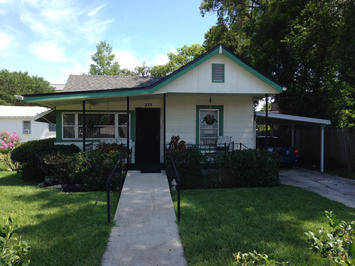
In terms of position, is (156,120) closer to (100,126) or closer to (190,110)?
(190,110)

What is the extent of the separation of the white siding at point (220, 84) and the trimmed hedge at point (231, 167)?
8.19 feet

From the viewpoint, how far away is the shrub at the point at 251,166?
8195 millimetres

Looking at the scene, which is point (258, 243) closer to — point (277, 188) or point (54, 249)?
point (54, 249)

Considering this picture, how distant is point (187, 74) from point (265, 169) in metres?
4.45

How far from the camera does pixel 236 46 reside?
67.2 ft

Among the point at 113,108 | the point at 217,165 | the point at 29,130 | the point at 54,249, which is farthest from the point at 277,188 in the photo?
the point at 29,130

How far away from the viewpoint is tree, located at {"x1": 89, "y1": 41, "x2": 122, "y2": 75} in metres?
39.9

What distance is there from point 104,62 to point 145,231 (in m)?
39.5

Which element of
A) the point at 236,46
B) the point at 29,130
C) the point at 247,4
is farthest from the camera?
the point at 29,130

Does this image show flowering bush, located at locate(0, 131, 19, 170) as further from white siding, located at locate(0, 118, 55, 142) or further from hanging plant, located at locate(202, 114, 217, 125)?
hanging plant, located at locate(202, 114, 217, 125)

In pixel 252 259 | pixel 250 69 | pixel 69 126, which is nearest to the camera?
pixel 252 259

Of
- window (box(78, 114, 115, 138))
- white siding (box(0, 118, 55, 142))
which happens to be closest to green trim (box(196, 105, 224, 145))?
window (box(78, 114, 115, 138))

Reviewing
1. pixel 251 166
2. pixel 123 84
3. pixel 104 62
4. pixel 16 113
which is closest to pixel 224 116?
pixel 251 166

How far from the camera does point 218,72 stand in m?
9.53
